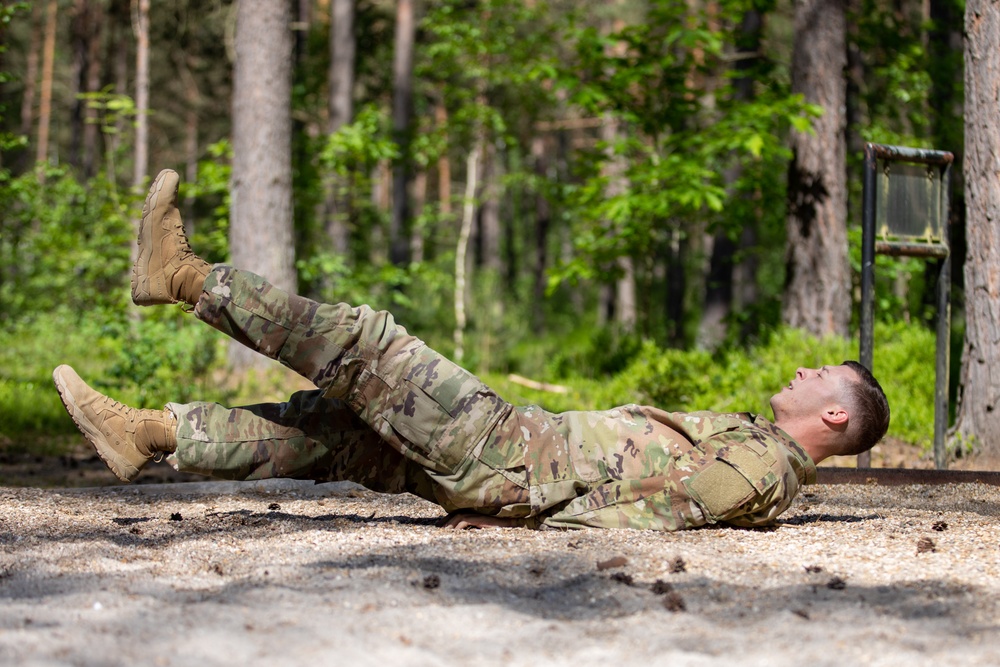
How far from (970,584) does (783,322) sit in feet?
22.0

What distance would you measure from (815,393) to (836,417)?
5.1 inches

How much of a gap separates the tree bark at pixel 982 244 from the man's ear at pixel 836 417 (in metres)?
2.59

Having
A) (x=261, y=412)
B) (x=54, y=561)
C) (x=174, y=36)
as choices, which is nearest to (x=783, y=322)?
(x=261, y=412)

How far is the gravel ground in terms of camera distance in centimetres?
245

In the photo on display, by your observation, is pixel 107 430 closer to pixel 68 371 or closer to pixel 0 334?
pixel 68 371

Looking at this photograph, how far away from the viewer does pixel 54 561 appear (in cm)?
332

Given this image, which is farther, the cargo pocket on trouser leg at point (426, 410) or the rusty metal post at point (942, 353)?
the rusty metal post at point (942, 353)

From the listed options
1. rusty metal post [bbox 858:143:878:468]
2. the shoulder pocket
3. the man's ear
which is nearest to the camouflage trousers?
the shoulder pocket

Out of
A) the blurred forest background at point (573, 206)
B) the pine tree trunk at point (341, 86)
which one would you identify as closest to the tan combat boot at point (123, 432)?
the blurred forest background at point (573, 206)

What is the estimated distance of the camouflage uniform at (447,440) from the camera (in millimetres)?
3650

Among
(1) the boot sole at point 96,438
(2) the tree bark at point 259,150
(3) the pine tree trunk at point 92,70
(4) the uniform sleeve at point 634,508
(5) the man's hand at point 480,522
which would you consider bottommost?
(5) the man's hand at point 480,522

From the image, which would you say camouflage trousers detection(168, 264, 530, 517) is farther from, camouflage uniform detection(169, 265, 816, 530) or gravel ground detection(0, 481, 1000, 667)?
gravel ground detection(0, 481, 1000, 667)

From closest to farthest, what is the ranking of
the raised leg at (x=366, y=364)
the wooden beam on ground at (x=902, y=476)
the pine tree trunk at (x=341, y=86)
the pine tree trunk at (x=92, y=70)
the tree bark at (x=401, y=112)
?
the raised leg at (x=366, y=364), the wooden beam on ground at (x=902, y=476), the pine tree trunk at (x=341, y=86), the tree bark at (x=401, y=112), the pine tree trunk at (x=92, y=70)

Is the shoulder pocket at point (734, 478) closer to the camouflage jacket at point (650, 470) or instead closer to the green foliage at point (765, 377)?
the camouflage jacket at point (650, 470)
